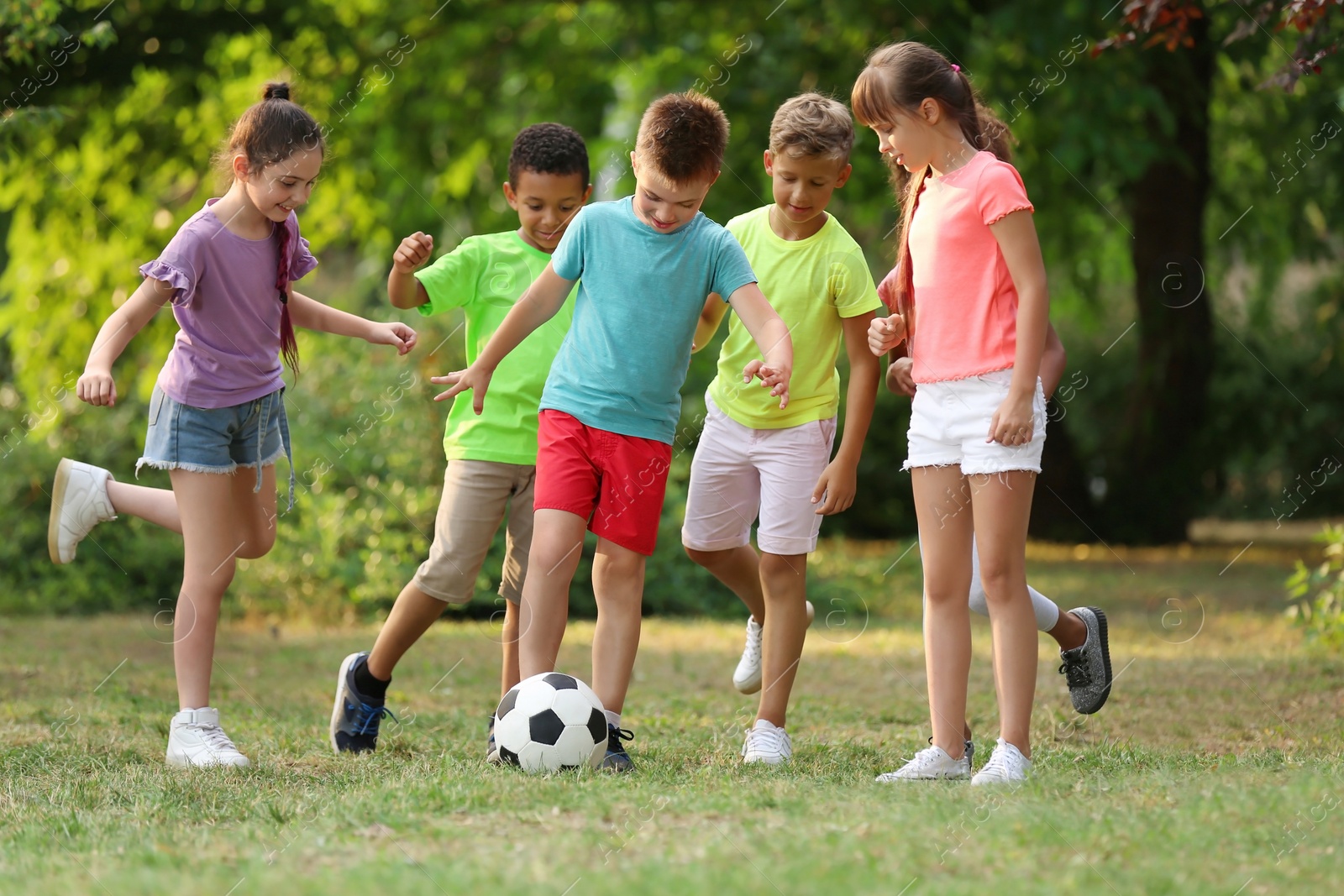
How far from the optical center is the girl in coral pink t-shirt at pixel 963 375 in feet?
11.6

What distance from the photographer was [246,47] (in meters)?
11.9

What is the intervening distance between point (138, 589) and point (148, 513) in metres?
4.39

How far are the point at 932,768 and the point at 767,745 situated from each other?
0.58m

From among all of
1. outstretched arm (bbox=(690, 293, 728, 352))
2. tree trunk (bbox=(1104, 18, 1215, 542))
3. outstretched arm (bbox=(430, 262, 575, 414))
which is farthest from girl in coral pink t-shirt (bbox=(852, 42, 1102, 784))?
tree trunk (bbox=(1104, 18, 1215, 542))

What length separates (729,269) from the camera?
387cm

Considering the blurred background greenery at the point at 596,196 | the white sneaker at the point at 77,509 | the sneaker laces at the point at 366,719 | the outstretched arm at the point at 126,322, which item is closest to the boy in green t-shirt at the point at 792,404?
the sneaker laces at the point at 366,719

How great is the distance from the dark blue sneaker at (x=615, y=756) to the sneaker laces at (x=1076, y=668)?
1.58 meters

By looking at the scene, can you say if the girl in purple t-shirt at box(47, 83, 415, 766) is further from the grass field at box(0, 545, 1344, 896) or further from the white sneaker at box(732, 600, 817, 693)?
the white sneaker at box(732, 600, 817, 693)

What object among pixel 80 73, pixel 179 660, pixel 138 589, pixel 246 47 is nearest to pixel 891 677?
pixel 179 660

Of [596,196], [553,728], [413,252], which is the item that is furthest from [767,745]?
[596,196]

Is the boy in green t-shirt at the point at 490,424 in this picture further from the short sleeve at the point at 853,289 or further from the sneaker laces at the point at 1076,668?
the sneaker laces at the point at 1076,668

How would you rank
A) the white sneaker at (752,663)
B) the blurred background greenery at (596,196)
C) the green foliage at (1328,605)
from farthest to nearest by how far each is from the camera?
1. the blurred background greenery at (596,196)
2. the green foliage at (1328,605)
3. the white sneaker at (752,663)

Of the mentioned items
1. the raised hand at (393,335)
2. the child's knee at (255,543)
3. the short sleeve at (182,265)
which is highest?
the short sleeve at (182,265)

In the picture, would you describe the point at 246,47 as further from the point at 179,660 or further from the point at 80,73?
the point at 179,660
